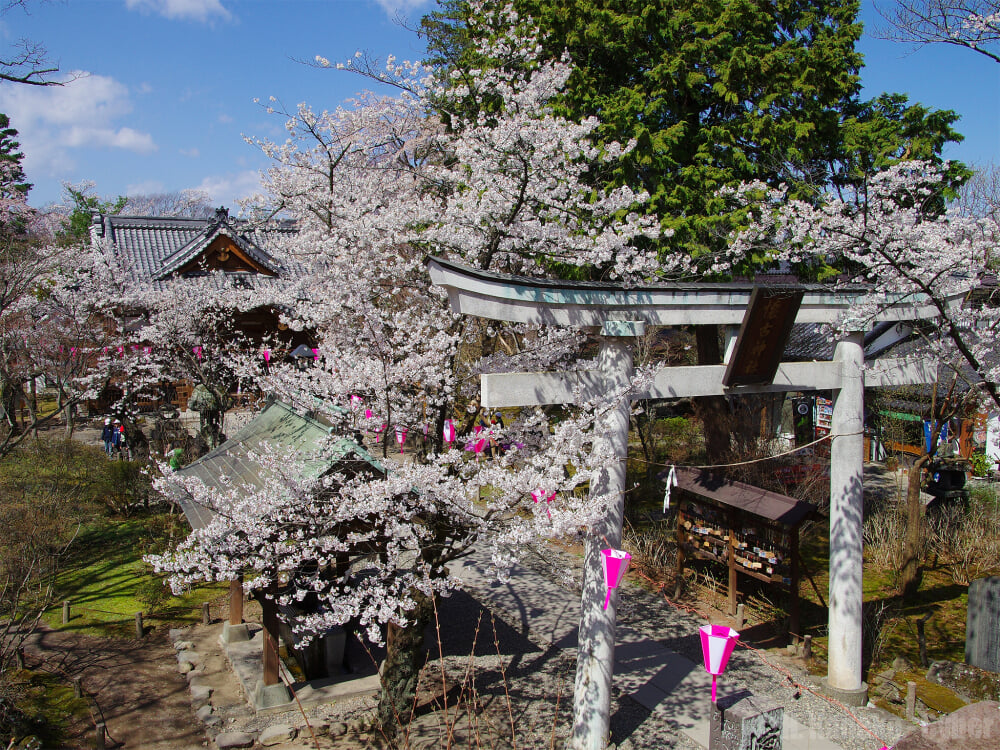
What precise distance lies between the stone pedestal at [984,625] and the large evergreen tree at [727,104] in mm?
5681

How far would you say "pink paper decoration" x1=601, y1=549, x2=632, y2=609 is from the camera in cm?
646

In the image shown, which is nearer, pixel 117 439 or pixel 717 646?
pixel 717 646

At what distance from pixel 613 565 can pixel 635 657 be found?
9.95ft

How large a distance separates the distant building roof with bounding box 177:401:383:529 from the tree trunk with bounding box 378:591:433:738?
1759 mm

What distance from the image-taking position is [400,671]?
7.05 metres

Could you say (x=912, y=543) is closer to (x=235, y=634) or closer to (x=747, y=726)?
(x=747, y=726)

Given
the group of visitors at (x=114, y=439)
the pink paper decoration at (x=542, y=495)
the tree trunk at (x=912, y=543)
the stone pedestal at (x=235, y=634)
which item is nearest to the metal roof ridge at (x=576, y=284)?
the pink paper decoration at (x=542, y=495)

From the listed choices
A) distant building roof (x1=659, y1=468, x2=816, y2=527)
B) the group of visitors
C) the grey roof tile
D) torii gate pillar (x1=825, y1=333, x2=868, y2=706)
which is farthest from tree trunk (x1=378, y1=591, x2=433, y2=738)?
the grey roof tile

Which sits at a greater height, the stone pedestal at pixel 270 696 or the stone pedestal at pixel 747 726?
the stone pedestal at pixel 747 726

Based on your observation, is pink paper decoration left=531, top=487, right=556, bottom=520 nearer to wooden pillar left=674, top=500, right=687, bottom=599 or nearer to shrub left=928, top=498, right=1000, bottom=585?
wooden pillar left=674, top=500, right=687, bottom=599

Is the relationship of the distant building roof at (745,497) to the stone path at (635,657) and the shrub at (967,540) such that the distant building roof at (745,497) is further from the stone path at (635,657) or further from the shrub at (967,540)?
the shrub at (967,540)

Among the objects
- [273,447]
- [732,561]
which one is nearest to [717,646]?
[732,561]

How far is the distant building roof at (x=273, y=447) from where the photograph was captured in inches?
267

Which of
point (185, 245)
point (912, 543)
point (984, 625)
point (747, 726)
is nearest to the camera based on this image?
point (747, 726)
